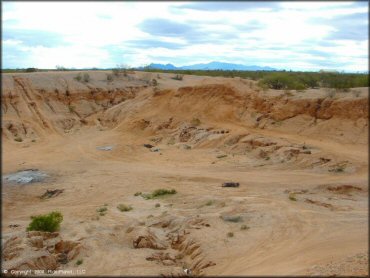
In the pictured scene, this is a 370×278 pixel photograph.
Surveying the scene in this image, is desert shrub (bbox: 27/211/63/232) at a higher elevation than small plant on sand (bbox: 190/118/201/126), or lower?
lower

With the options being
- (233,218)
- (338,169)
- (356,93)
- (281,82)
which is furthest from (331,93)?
(233,218)

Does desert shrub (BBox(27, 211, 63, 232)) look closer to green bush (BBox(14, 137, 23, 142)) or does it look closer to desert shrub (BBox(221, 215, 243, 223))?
desert shrub (BBox(221, 215, 243, 223))

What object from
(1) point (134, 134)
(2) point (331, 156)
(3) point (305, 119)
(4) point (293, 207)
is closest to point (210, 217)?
(4) point (293, 207)

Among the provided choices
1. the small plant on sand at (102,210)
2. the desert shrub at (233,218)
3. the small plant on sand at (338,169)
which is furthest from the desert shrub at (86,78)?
the desert shrub at (233,218)

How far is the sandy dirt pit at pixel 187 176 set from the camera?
32.1 feet

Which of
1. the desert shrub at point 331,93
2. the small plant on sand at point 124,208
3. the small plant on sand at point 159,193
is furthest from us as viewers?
the desert shrub at point 331,93

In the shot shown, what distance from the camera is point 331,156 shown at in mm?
16797

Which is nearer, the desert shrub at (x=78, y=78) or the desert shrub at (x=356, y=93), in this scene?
the desert shrub at (x=356, y=93)

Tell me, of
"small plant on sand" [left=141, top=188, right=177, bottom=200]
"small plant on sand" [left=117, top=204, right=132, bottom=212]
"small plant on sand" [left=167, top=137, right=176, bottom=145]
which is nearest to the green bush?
"small plant on sand" [left=167, top=137, right=176, bottom=145]

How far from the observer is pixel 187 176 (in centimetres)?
1717

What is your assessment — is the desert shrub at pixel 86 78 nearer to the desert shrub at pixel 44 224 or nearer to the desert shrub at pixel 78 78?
the desert shrub at pixel 78 78

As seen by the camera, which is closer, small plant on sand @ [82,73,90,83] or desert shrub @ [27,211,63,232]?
desert shrub @ [27,211,63,232]

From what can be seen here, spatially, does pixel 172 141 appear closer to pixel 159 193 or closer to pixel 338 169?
pixel 159 193

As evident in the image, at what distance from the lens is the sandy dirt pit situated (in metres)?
9.77
